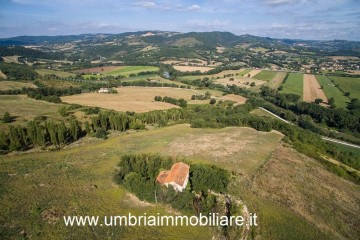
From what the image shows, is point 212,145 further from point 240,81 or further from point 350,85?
point 350,85

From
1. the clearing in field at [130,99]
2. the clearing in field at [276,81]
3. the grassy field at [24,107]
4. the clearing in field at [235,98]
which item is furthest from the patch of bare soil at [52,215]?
the clearing in field at [276,81]

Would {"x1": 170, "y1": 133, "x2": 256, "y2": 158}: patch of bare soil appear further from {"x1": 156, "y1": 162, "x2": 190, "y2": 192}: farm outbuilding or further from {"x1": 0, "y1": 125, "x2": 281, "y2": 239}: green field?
{"x1": 156, "y1": 162, "x2": 190, "y2": 192}: farm outbuilding

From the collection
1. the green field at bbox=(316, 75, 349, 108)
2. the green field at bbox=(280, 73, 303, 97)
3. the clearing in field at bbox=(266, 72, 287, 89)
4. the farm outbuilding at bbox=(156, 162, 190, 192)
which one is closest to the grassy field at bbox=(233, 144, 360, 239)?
the farm outbuilding at bbox=(156, 162, 190, 192)

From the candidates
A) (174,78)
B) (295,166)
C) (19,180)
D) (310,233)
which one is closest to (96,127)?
(19,180)

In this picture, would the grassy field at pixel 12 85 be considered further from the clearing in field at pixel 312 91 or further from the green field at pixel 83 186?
the clearing in field at pixel 312 91

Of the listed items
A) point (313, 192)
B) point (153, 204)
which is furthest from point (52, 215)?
point (313, 192)

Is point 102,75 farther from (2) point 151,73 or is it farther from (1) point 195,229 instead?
(1) point 195,229
